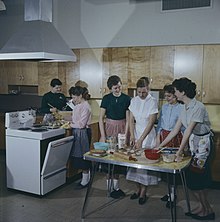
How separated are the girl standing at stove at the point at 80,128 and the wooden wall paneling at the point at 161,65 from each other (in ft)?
4.06

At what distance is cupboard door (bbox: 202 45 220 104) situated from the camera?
174 inches

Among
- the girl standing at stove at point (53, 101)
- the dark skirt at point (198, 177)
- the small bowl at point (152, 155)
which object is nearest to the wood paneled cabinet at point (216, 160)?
the dark skirt at point (198, 177)

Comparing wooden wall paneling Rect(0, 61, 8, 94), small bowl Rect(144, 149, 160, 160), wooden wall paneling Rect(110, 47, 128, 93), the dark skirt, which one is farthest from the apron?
wooden wall paneling Rect(0, 61, 8, 94)

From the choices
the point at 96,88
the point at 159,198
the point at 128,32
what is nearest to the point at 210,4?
the point at 128,32

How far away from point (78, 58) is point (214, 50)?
2.26m

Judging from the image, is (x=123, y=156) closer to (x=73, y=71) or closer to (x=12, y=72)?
(x=73, y=71)

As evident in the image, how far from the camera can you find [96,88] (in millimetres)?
5242

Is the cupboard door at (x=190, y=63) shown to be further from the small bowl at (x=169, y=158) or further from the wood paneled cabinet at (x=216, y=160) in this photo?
the small bowl at (x=169, y=158)

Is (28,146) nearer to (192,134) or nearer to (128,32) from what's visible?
(192,134)

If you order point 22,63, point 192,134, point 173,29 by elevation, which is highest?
point 173,29

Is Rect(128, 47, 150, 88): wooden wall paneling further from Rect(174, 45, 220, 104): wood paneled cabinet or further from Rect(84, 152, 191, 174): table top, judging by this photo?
Rect(84, 152, 191, 174): table top

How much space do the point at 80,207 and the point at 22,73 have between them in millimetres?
3207

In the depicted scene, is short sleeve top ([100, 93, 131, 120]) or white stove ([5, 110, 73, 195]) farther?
short sleeve top ([100, 93, 131, 120])

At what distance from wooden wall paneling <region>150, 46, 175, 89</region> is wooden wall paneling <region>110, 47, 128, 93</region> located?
1.44 ft
